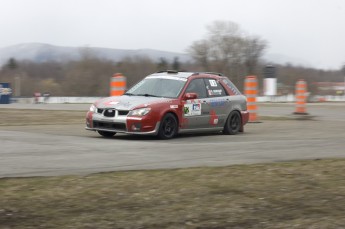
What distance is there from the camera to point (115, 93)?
16.6m

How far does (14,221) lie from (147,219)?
4.07 ft

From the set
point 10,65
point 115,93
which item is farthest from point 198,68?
point 115,93

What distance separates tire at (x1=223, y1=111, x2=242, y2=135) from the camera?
1438cm

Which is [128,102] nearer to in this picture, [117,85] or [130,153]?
[130,153]

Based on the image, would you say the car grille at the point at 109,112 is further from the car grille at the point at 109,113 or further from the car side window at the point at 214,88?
the car side window at the point at 214,88

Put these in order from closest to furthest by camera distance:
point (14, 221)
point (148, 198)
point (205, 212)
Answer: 1. point (14, 221)
2. point (205, 212)
3. point (148, 198)

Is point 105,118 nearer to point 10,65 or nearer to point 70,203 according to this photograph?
point 70,203

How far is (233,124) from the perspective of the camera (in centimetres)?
1458

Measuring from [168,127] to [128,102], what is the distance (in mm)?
1093

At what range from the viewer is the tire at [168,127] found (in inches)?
486

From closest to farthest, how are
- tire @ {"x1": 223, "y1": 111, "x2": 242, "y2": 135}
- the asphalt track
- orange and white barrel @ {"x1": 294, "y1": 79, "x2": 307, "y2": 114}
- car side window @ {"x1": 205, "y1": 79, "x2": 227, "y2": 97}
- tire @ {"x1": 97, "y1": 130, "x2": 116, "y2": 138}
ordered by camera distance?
the asphalt track, tire @ {"x1": 97, "y1": 130, "x2": 116, "y2": 138}, car side window @ {"x1": 205, "y1": 79, "x2": 227, "y2": 97}, tire @ {"x1": 223, "y1": 111, "x2": 242, "y2": 135}, orange and white barrel @ {"x1": 294, "y1": 79, "x2": 307, "y2": 114}

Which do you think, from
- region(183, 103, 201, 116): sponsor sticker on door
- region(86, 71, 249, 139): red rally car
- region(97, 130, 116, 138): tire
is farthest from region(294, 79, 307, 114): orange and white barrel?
region(97, 130, 116, 138): tire

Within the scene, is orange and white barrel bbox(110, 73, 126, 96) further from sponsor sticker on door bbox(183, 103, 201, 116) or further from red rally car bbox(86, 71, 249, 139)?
sponsor sticker on door bbox(183, 103, 201, 116)

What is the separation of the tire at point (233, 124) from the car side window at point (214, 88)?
0.64 metres
